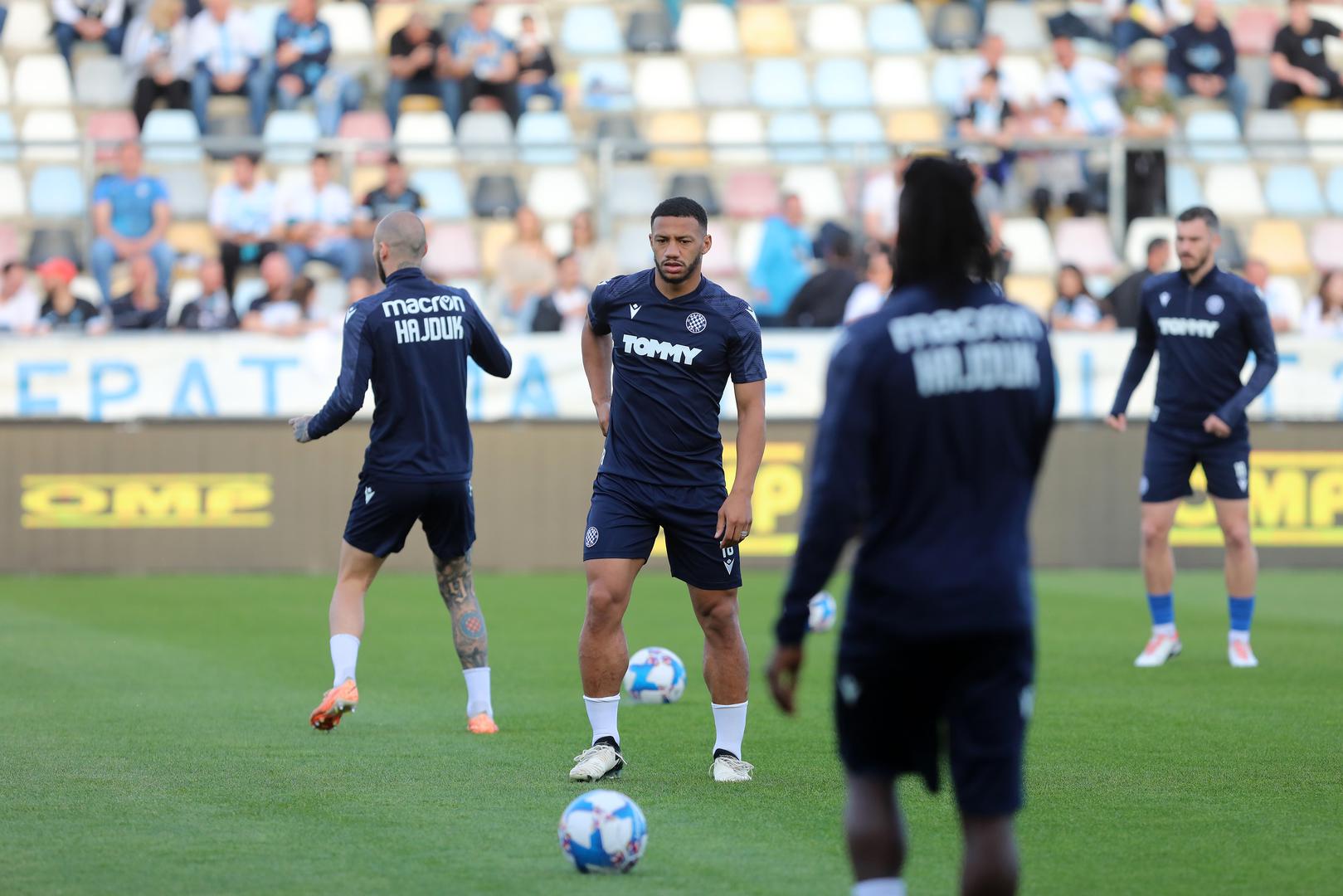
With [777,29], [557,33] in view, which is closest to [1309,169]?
[777,29]

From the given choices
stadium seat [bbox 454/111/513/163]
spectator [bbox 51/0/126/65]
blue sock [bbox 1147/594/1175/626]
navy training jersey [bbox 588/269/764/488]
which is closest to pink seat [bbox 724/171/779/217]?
stadium seat [bbox 454/111/513/163]

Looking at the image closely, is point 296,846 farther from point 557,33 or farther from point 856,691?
point 557,33

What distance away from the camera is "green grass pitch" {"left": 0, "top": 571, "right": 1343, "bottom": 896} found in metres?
6.13

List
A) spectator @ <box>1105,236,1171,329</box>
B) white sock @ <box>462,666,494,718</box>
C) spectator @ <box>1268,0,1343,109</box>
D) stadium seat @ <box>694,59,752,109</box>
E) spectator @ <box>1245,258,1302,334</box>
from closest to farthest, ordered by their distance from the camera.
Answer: white sock @ <box>462,666,494,718</box>
spectator @ <box>1105,236,1171,329</box>
spectator @ <box>1245,258,1302,334</box>
spectator @ <box>1268,0,1343,109</box>
stadium seat @ <box>694,59,752,109</box>

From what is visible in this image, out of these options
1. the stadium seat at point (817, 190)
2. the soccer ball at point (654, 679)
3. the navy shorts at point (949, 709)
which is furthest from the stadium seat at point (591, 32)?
the navy shorts at point (949, 709)

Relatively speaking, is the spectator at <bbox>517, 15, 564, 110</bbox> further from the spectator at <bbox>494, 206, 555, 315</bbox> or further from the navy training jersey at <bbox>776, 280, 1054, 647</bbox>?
the navy training jersey at <bbox>776, 280, 1054, 647</bbox>

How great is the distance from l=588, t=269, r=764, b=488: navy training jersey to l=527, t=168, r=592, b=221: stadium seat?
39.3 ft

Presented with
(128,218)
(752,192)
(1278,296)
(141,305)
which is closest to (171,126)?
(128,218)

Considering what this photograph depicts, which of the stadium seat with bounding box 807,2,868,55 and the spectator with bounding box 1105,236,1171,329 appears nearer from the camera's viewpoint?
the spectator with bounding box 1105,236,1171,329

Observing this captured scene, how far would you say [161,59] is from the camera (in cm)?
2158

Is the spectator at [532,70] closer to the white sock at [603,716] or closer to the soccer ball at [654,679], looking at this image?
the soccer ball at [654,679]

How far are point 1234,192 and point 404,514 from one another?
13.7 metres

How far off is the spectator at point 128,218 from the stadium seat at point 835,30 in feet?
30.6

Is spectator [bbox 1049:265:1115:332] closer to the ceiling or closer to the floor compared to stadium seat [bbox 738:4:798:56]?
closer to the floor
